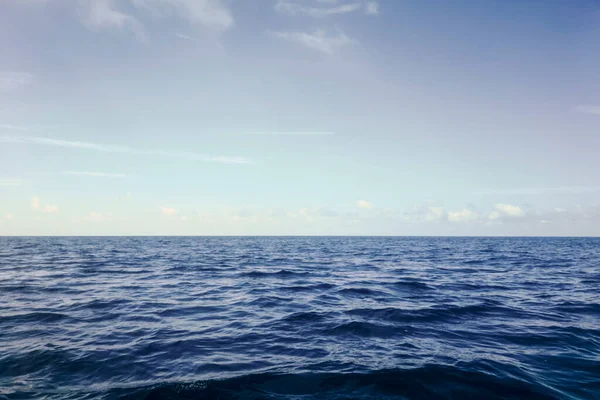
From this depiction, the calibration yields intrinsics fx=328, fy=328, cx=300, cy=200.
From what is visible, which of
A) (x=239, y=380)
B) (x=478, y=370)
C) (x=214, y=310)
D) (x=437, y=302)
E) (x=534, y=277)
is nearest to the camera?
(x=239, y=380)

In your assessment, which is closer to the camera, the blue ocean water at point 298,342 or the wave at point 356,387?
the wave at point 356,387

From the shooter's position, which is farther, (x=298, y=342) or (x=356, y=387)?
(x=298, y=342)

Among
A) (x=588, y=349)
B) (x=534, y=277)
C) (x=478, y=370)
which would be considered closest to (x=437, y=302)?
(x=588, y=349)

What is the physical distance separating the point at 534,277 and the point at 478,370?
75.6 ft

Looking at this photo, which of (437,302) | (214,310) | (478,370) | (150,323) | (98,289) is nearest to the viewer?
(478,370)

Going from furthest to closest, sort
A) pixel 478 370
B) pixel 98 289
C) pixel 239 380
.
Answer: pixel 98 289 < pixel 478 370 < pixel 239 380

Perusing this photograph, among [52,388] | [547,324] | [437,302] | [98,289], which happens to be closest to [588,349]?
[547,324]

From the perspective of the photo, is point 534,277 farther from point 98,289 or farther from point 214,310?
point 98,289

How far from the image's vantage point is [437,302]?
56.1 ft

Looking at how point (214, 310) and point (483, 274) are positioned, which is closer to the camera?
point (214, 310)

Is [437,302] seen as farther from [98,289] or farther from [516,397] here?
[98,289]

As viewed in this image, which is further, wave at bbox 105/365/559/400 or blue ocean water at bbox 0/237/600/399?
blue ocean water at bbox 0/237/600/399

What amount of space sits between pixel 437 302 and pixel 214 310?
11.3 meters

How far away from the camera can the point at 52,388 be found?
7805 mm
